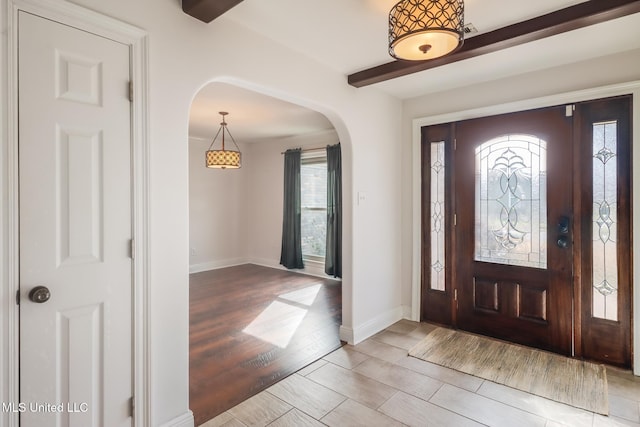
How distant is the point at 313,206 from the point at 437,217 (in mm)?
3020

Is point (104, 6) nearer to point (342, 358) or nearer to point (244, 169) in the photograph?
point (342, 358)

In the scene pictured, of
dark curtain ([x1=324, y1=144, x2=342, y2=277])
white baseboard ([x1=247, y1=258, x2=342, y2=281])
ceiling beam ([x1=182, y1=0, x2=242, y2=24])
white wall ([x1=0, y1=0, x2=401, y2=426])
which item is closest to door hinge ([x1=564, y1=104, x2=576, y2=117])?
white wall ([x1=0, y1=0, x2=401, y2=426])

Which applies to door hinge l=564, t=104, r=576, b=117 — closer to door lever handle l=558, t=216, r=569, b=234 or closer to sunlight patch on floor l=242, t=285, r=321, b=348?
door lever handle l=558, t=216, r=569, b=234

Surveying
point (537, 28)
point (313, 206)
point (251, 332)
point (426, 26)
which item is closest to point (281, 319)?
point (251, 332)

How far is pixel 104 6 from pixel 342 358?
286 centimetres

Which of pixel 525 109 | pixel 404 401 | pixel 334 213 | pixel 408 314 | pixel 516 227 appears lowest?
pixel 404 401

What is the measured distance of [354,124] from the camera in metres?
3.20

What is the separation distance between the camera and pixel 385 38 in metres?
2.46

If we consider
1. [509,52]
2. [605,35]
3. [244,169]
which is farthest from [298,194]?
[605,35]

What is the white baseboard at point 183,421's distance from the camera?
1.86m

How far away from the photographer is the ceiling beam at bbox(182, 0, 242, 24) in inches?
68.9

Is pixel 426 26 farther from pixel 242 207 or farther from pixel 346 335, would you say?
pixel 242 207

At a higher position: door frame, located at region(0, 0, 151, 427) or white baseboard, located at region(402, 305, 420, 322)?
door frame, located at region(0, 0, 151, 427)

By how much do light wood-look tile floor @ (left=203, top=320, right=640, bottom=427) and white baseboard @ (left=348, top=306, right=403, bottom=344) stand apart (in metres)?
0.39
